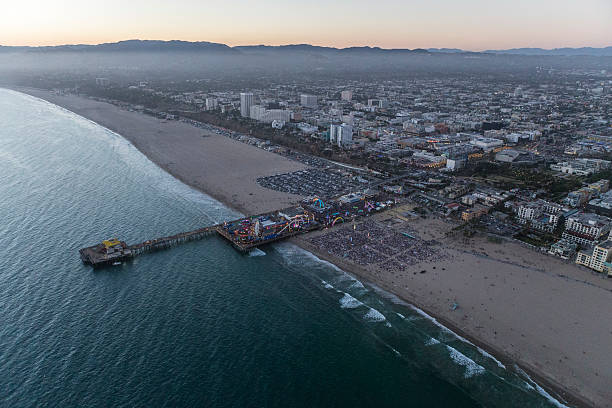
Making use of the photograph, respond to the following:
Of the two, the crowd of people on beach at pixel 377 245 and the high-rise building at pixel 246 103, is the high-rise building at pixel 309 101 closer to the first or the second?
the high-rise building at pixel 246 103

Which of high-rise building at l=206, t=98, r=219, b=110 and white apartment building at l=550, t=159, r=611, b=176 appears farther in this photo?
high-rise building at l=206, t=98, r=219, b=110

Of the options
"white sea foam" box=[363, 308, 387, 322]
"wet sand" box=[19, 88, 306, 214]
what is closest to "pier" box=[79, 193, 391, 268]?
"wet sand" box=[19, 88, 306, 214]

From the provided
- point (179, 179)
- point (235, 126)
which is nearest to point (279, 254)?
point (179, 179)

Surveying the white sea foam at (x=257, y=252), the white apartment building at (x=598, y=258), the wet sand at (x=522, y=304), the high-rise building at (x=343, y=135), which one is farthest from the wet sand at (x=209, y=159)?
the white apartment building at (x=598, y=258)

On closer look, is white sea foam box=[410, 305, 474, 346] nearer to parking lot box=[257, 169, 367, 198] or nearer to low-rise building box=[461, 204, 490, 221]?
low-rise building box=[461, 204, 490, 221]

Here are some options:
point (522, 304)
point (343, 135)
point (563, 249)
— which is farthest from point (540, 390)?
point (343, 135)

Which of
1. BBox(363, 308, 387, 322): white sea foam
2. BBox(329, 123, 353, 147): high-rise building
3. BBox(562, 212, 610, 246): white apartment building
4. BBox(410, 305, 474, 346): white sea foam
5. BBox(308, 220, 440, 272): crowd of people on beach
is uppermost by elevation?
BBox(329, 123, 353, 147): high-rise building

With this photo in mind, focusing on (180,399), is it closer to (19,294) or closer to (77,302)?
(77,302)
